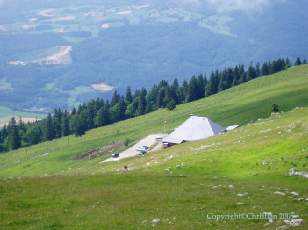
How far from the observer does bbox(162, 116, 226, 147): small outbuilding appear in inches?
4806

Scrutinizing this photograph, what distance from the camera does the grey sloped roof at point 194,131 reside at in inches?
4805

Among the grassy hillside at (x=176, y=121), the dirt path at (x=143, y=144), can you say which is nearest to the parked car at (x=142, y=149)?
the dirt path at (x=143, y=144)

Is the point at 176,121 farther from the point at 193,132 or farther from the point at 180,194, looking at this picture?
the point at 180,194

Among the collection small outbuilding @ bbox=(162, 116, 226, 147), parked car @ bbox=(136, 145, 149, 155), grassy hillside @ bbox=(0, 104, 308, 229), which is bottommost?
grassy hillside @ bbox=(0, 104, 308, 229)

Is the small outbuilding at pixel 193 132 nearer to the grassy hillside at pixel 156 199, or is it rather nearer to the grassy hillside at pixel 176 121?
the grassy hillside at pixel 176 121

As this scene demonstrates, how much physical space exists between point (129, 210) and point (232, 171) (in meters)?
23.7

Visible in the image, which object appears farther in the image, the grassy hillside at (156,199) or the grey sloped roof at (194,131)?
the grey sloped roof at (194,131)

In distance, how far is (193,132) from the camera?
123562 mm

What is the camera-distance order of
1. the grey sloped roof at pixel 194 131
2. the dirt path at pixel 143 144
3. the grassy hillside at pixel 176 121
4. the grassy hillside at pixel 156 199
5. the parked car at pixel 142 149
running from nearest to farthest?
the grassy hillside at pixel 156 199, the grey sloped roof at pixel 194 131, the parked car at pixel 142 149, the dirt path at pixel 143 144, the grassy hillside at pixel 176 121

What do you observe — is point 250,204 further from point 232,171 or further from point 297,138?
point 297,138

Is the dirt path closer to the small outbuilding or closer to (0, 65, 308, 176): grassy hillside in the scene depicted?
the small outbuilding

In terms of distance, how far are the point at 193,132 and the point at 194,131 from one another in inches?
18.2

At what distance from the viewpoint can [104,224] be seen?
3228 cm

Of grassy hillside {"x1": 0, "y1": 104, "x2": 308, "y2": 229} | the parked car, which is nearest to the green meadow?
grassy hillside {"x1": 0, "y1": 104, "x2": 308, "y2": 229}
